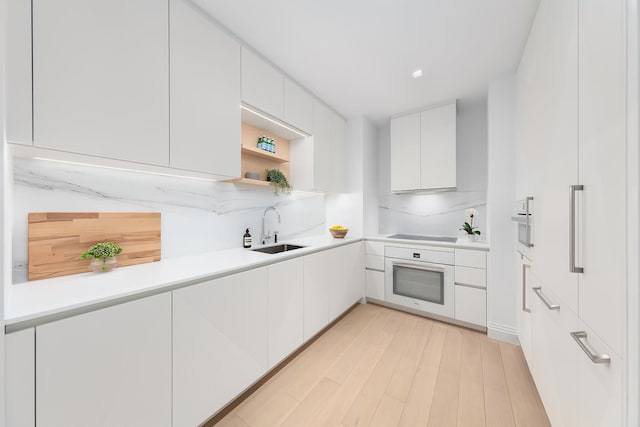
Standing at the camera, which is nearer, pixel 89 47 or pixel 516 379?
pixel 89 47

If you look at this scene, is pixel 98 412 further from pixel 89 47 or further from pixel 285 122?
pixel 285 122

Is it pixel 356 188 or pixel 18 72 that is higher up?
pixel 18 72

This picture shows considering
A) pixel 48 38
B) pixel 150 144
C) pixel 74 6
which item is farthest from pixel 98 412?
pixel 74 6

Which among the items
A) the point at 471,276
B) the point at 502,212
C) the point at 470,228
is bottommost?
the point at 471,276

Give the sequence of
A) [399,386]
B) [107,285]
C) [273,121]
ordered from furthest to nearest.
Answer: [273,121] → [399,386] → [107,285]

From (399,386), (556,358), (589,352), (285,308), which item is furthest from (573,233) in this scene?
(285,308)

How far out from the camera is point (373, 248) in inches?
111

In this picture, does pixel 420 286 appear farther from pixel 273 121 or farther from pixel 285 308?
pixel 273 121

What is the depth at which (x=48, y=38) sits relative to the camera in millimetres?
892

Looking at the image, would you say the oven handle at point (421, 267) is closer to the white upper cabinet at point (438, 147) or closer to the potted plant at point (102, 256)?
the white upper cabinet at point (438, 147)

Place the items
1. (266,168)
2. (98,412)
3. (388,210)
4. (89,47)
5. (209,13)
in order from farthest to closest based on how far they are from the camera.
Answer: (388,210), (266,168), (209,13), (89,47), (98,412)

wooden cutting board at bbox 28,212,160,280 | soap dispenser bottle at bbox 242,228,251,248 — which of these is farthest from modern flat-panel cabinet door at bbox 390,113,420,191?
wooden cutting board at bbox 28,212,160,280

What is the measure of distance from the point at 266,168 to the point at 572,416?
8.06ft

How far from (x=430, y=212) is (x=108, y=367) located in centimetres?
327
